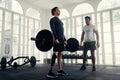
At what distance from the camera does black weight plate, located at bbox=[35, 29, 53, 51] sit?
2.53 m

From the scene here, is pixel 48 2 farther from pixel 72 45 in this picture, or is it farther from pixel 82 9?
pixel 72 45

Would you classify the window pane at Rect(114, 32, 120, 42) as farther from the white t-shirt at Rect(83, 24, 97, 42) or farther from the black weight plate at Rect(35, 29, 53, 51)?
the black weight plate at Rect(35, 29, 53, 51)

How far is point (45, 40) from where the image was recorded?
2588 mm

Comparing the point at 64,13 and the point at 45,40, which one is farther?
the point at 64,13

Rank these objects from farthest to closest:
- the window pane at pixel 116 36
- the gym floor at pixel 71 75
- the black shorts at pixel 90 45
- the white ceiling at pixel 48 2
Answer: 1. the white ceiling at pixel 48 2
2. the window pane at pixel 116 36
3. the black shorts at pixel 90 45
4. the gym floor at pixel 71 75

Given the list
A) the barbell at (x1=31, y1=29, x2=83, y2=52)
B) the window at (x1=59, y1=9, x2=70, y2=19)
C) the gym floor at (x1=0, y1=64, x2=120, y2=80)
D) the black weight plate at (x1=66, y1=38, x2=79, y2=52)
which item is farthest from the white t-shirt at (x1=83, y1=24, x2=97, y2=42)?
the window at (x1=59, y1=9, x2=70, y2=19)

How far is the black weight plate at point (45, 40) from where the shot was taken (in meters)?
2.53

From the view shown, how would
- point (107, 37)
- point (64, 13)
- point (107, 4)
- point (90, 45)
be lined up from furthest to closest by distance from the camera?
point (64, 13) → point (107, 4) → point (107, 37) → point (90, 45)

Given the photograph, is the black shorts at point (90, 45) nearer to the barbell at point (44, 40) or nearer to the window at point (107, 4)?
the barbell at point (44, 40)

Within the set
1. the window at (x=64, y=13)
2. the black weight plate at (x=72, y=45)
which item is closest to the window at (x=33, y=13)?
the window at (x=64, y=13)

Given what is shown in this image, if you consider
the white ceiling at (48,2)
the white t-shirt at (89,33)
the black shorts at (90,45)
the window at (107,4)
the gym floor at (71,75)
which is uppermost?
the white ceiling at (48,2)

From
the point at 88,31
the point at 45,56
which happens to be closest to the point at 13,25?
the point at 45,56

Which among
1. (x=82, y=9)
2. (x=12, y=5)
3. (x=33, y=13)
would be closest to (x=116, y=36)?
(x=82, y=9)

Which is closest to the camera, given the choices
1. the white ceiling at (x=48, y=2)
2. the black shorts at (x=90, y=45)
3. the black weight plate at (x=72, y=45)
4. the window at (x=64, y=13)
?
the black shorts at (x=90, y=45)
